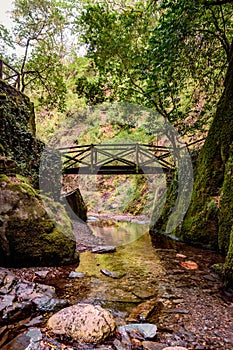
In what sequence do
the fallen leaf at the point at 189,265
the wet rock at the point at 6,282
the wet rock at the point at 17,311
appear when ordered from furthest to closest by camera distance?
the fallen leaf at the point at 189,265
the wet rock at the point at 6,282
the wet rock at the point at 17,311

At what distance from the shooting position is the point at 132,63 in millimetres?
8203

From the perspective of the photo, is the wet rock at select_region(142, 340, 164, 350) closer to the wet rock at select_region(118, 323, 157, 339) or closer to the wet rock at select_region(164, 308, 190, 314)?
the wet rock at select_region(118, 323, 157, 339)

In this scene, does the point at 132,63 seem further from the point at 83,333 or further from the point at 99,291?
the point at 83,333

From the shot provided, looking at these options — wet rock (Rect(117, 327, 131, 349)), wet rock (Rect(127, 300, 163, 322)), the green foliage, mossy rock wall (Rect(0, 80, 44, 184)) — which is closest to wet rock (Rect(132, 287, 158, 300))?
wet rock (Rect(127, 300, 163, 322))

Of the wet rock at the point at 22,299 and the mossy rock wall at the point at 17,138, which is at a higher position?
the mossy rock wall at the point at 17,138

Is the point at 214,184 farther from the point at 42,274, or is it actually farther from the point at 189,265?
the point at 42,274

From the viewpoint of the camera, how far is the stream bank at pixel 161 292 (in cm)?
221

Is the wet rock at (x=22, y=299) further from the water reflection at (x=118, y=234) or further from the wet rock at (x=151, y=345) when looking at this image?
the water reflection at (x=118, y=234)

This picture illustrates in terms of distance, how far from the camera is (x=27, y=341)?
6.42 feet

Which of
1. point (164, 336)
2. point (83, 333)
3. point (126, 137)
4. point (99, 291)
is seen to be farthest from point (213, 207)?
point (126, 137)

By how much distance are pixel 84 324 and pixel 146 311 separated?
0.80m

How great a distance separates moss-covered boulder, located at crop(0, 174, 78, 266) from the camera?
12.0ft

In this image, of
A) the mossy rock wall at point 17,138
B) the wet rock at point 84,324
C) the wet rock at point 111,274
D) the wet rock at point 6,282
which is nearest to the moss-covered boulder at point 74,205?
the mossy rock wall at point 17,138

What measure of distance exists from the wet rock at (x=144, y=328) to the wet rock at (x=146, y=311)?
0.14 metres
